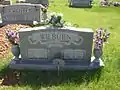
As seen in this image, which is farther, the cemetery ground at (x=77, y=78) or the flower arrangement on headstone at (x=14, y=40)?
the flower arrangement on headstone at (x=14, y=40)

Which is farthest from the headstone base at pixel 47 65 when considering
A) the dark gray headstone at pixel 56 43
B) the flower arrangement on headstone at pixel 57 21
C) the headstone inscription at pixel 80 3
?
the headstone inscription at pixel 80 3

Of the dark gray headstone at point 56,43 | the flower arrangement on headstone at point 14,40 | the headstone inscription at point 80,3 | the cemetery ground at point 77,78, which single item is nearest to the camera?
the cemetery ground at point 77,78

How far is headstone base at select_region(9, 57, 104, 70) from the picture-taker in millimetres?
10469

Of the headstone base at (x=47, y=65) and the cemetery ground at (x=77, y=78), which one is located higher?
the headstone base at (x=47, y=65)

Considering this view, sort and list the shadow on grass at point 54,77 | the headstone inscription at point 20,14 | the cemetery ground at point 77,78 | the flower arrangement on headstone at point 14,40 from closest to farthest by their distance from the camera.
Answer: the cemetery ground at point 77,78
the shadow on grass at point 54,77
the flower arrangement on headstone at point 14,40
the headstone inscription at point 20,14

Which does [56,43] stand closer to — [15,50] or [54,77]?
[54,77]

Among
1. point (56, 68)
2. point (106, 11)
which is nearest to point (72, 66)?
point (56, 68)

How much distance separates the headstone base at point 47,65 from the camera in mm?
10469

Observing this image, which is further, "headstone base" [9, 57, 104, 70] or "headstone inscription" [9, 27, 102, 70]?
"headstone base" [9, 57, 104, 70]

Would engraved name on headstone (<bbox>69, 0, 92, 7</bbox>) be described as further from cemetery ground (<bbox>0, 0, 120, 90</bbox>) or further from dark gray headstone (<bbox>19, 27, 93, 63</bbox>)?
dark gray headstone (<bbox>19, 27, 93, 63</bbox>)

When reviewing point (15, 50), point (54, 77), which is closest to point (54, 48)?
point (54, 77)

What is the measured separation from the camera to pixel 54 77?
10055 mm

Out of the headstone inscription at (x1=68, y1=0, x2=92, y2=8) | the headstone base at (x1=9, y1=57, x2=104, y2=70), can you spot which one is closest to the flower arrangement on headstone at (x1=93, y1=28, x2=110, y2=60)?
the headstone base at (x1=9, y1=57, x2=104, y2=70)

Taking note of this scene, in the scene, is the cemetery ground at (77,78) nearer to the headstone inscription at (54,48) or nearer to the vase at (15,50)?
the headstone inscription at (54,48)
